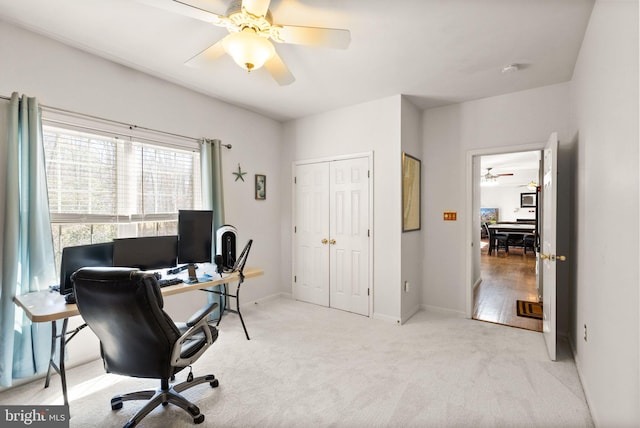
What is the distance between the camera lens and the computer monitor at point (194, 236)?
307 cm

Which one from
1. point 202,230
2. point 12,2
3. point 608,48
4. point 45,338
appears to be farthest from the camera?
point 202,230

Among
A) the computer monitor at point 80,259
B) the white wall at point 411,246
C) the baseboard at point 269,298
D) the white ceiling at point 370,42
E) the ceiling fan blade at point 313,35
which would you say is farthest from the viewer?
the baseboard at point 269,298

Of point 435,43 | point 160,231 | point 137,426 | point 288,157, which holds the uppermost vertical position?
point 435,43

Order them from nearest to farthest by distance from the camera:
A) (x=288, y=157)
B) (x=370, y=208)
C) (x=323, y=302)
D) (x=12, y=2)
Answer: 1. (x=12, y=2)
2. (x=370, y=208)
3. (x=323, y=302)
4. (x=288, y=157)

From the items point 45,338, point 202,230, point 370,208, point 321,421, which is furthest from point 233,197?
point 321,421

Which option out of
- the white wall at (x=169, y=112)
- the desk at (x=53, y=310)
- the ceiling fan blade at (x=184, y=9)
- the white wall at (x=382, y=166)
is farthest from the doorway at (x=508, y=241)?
the desk at (x=53, y=310)

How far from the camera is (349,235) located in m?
3.94

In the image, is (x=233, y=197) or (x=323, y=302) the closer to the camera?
(x=233, y=197)

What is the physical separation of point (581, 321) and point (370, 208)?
2.19 m

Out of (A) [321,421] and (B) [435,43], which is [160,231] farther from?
(B) [435,43]

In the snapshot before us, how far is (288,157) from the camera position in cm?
454

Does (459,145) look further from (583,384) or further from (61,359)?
(61,359)

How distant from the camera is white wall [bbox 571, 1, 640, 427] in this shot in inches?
49.9

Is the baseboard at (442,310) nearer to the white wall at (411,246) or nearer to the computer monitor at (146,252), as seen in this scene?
the white wall at (411,246)
